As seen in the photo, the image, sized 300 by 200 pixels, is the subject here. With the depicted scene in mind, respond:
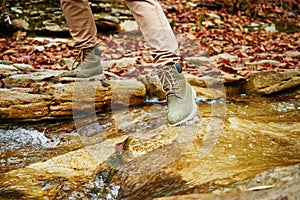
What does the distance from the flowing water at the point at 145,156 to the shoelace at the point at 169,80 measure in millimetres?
234

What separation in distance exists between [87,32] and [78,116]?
0.65m

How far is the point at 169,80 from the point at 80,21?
3.03ft

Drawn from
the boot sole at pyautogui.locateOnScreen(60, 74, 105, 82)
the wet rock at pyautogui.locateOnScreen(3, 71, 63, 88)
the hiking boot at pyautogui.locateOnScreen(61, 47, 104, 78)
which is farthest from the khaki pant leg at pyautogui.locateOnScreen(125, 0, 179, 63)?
the wet rock at pyautogui.locateOnScreen(3, 71, 63, 88)

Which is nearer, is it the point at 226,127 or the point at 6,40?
the point at 226,127

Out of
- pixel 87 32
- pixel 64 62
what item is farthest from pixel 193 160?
pixel 64 62

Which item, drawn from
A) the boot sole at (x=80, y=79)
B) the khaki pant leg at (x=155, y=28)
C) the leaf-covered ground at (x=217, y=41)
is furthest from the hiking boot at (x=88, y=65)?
the leaf-covered ground at (x=217, y=41)

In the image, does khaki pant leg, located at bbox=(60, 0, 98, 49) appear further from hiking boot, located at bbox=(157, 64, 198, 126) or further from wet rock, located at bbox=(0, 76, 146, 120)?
hiking boot, located at bbox=(157, 64, 198, 126)

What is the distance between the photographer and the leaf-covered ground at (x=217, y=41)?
4.12 metres

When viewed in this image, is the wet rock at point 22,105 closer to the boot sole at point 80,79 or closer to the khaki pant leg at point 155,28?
the boot sole at point 80,79

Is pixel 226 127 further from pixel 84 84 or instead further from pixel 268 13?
pixel 268 13

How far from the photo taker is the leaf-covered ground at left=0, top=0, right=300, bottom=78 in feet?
13.5

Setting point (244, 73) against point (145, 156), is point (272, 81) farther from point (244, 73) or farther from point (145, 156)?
point (145, 156)

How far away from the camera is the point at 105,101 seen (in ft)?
8.84

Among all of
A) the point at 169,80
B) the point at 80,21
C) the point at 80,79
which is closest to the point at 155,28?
the point at 169,80
